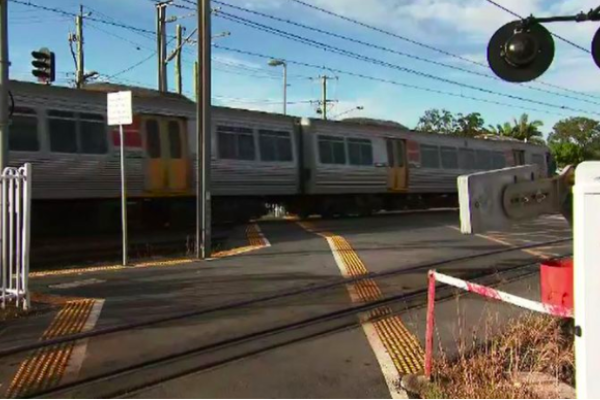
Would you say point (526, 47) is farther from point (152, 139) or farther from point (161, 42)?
point (161, 42)

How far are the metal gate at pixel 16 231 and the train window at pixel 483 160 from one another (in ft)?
75.2

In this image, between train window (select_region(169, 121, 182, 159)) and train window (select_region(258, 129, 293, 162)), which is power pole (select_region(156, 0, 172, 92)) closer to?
train window (select_region(258, 129, 293, 162))

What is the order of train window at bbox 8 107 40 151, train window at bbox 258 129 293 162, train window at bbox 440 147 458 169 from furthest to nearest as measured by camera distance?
1. train window at bbox 440 147 458 169
2. train window at bbox 258 129 293 162
3. train window at bbox 8 107 40 151

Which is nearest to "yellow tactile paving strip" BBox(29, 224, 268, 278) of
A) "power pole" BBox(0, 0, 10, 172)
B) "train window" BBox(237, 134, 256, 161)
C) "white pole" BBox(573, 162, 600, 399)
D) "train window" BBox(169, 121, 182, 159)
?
"power pole" BBox(0, 0, 10, 172)

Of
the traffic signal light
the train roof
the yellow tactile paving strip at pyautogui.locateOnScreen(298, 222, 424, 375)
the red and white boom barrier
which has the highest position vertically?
the traffic signal light

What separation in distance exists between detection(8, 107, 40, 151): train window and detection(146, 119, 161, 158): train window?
263cm

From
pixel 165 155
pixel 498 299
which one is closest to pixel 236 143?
pixel 165 155

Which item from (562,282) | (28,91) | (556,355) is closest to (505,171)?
(562,282)

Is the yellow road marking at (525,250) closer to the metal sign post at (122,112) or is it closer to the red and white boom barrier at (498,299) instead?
the metal sign post at (122,112)

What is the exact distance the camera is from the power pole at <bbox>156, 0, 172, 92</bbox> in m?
25.7

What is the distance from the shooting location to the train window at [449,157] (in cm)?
2567

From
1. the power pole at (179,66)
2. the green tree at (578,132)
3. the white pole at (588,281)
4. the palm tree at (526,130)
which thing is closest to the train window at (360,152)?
the power pole at (179,66)

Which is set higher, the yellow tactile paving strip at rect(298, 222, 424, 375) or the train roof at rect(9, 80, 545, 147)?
the train roof at rect(9, 80, 545, 147)

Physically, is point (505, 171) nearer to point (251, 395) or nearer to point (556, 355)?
point (556, 355)
